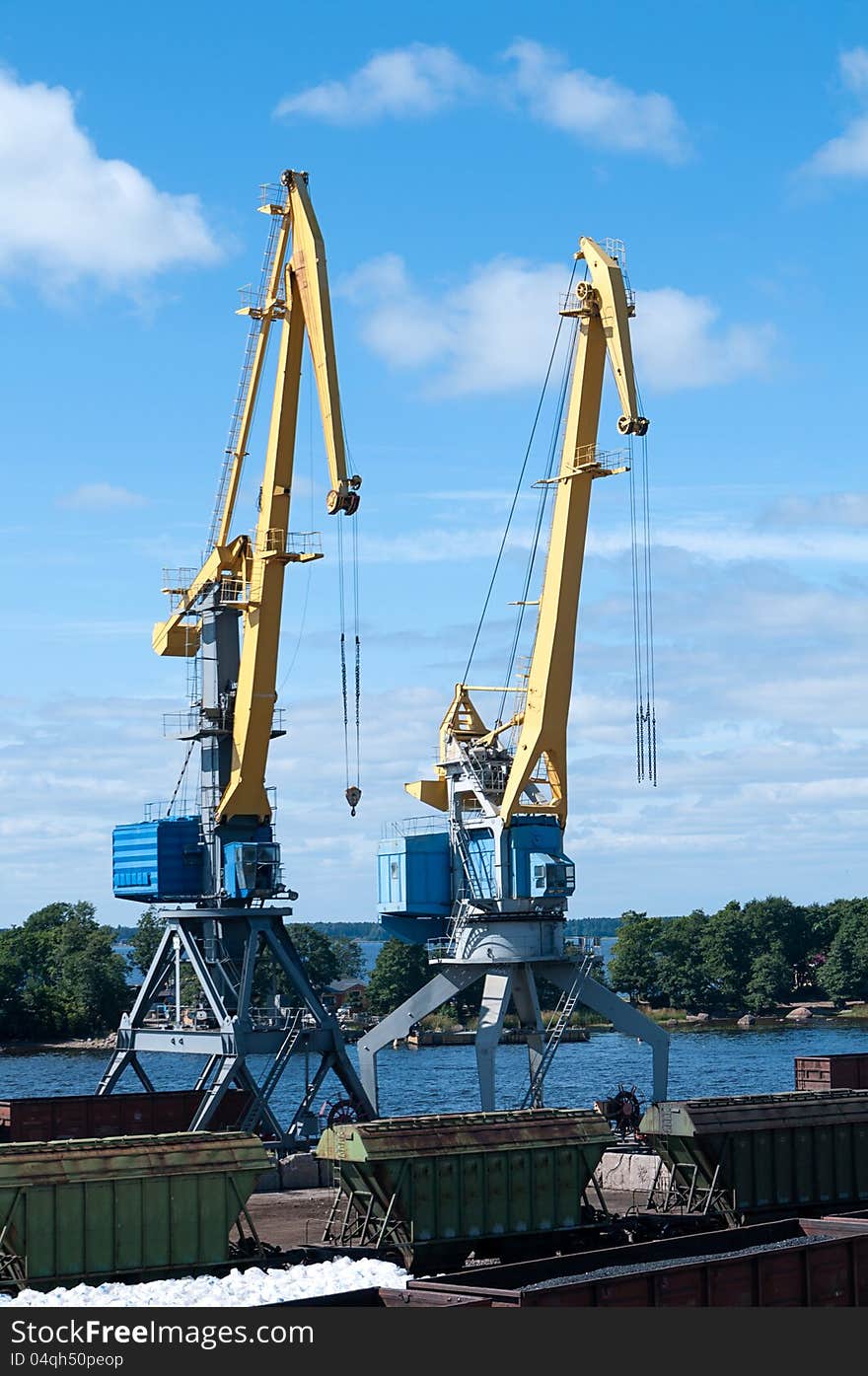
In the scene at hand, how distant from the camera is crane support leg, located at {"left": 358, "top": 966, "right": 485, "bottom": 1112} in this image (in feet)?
196

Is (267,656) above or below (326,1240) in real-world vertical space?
above

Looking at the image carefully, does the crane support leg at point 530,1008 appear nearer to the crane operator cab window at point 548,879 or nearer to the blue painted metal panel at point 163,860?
the crane operator cab window at point 548,879

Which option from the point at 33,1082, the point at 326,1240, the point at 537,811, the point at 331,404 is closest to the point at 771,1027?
the point at 33,1082

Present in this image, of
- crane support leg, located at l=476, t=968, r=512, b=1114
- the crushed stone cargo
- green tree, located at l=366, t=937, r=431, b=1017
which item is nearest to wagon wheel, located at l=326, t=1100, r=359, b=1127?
crane support leg, located at l=476, t=968, r=512, b=1114

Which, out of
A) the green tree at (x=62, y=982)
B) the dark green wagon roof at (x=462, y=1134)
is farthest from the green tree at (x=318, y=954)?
the dark green wagon roof at (x=462, y=1134)

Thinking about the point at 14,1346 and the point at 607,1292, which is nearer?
the point at 14,1346

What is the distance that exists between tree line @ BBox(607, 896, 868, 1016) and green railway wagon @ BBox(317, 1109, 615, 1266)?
12413 cm

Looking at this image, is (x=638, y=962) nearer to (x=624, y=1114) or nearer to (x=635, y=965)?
(x=635, y=965)

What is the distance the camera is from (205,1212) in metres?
30.2

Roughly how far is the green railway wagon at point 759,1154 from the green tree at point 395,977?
355 feet

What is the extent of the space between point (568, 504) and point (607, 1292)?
1447 inches

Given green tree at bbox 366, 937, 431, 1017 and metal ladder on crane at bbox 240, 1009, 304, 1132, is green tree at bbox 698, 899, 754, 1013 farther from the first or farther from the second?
metal ladder on crane at bbox 240, 1009, 304, 1132

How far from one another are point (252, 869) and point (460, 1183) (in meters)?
23.2

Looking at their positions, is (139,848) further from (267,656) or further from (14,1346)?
(14,1346)
